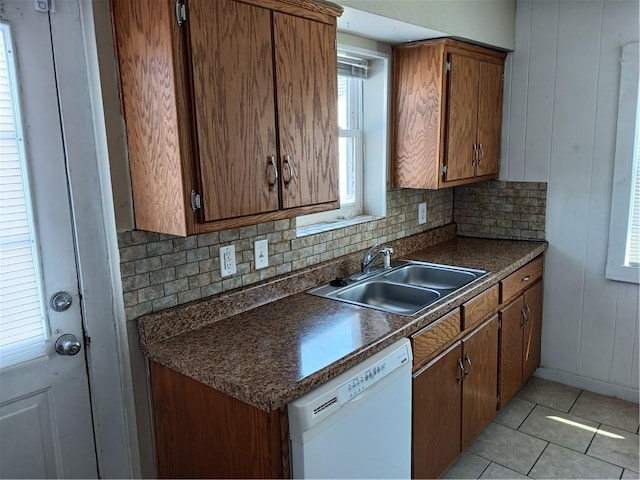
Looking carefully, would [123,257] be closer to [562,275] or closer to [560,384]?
[562,275]

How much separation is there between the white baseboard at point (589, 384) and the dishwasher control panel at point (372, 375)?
6.44 feet

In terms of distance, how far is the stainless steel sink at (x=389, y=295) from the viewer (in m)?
2.39

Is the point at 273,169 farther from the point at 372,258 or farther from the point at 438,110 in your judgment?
the point at 438,110

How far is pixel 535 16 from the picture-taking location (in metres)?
3.03

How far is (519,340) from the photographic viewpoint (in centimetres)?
293

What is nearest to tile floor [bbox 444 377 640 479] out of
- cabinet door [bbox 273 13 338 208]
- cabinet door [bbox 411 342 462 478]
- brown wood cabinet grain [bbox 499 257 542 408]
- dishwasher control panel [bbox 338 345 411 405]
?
brown wood cabinet grain [bbox 499 257 542 408]

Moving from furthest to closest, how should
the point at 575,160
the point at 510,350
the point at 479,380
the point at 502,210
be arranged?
the point at 502,210 → the point at 575,160 → the point at 510,350 → the point at 479,380

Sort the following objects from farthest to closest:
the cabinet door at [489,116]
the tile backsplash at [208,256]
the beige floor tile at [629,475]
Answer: the cabinet door at [489,116], the beige floor tile at [629,475], the tile backsplash at [208,256]

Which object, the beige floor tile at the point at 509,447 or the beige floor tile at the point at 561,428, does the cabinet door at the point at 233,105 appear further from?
the beige floor tile at the point at 561,428

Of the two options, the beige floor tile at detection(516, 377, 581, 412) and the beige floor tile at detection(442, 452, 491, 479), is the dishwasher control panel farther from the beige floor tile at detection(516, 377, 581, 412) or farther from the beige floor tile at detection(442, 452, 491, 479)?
the beige floor tile at detection(516, 377, 581, 412)

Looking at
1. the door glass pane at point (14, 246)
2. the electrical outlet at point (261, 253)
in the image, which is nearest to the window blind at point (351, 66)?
the electrical outlet at point (261, 253)

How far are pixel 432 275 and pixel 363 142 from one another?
850 mm

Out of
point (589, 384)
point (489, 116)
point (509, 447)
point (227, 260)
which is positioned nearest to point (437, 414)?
point (509, 447)

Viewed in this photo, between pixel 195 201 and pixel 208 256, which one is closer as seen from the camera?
pixel 195 201
